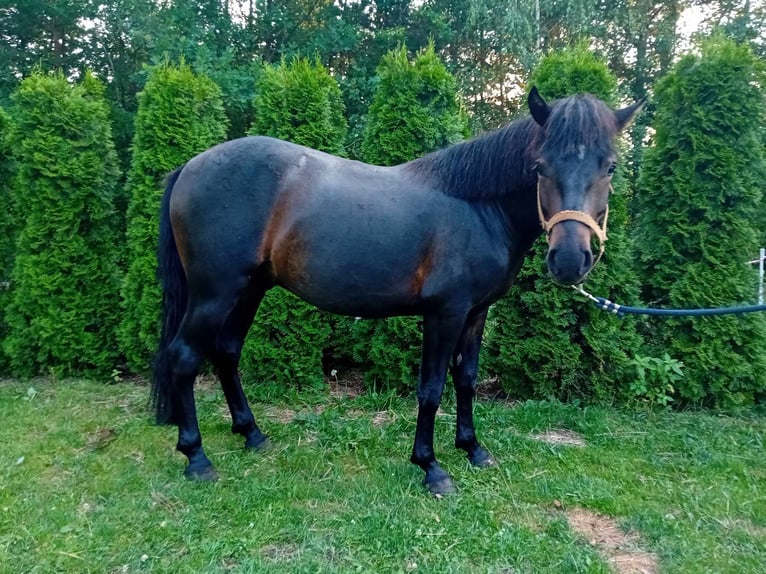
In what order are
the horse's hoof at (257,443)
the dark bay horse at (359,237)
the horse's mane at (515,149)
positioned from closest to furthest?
1. the horse's mane at (515,149)
2. the dark bay horse at (359,237)
3. the horse's hoof at (257,443)

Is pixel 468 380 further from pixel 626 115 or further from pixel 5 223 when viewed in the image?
pixel 5 223

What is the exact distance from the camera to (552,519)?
2.34 metres

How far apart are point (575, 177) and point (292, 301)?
2822mm

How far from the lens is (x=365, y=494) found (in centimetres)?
254


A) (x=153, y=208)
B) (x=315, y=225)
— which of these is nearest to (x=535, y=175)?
(x=315, y=225)

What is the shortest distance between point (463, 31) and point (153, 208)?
11.8 meters

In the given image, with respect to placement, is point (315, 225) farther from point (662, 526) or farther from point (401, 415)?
point (662, 526)

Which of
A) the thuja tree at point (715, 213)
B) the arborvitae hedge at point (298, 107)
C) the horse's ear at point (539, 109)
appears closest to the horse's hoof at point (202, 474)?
the horse's ear at point (539, 109)

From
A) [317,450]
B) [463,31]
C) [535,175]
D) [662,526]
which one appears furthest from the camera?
[463,31]

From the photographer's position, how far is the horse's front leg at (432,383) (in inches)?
101

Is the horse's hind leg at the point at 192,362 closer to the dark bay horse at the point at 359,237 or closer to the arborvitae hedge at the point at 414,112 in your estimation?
the dark bay horse at the point at 359,237

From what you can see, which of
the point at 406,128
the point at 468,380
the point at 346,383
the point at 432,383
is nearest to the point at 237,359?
the point at 432,383

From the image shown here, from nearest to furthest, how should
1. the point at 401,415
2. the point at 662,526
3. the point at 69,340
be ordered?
the point at 662,526 → the point at 401,415 → the point at 69,340

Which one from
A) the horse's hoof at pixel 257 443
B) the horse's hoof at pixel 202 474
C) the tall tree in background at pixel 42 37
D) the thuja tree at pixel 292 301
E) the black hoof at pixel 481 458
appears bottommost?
the horse's hoof at pixel 257 443
